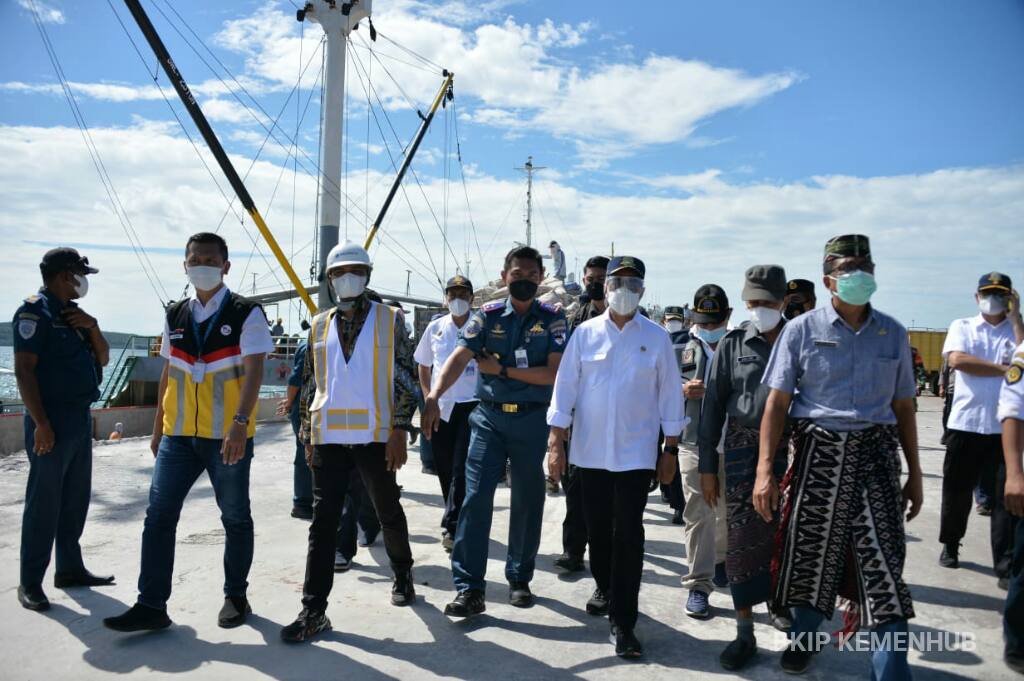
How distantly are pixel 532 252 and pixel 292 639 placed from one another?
252cm

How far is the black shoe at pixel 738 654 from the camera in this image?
3.42 m

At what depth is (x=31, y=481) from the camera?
13.6ft

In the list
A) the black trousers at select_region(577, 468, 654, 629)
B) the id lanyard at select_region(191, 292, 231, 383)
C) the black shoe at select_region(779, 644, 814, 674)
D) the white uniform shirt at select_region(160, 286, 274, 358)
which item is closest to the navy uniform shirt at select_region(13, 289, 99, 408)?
the white uniform shirt at select_region(160, 286, 274, 358)

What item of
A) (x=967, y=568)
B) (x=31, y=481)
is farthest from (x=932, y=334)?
(x=31, y=481)

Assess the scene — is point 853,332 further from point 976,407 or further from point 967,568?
point 967,568

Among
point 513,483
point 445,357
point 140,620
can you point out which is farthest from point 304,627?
point 445,357

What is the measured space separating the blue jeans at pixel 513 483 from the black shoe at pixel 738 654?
1262mm

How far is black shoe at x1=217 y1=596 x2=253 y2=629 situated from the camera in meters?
3.81

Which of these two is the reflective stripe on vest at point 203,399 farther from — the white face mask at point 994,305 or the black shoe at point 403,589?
the white face mask at point 994,305

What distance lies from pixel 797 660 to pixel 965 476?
263 centimetres

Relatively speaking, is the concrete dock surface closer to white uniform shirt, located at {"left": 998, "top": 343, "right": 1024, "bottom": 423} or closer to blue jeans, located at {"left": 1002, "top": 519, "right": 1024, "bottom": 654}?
blue jeans, located at {"left": 1002, "top": 519, "right": 1024, "bottom": 654}

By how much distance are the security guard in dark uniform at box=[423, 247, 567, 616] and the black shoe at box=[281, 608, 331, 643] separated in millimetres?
784

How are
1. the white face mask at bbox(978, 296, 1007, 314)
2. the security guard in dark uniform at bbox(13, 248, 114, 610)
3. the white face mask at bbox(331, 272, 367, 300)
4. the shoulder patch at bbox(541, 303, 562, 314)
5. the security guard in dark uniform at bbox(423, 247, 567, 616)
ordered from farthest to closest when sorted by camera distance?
the white face mask at bbox(978, 296, 1007, 314) < the shoulder patch at bbox(541, 303, 562, 314) < the security guard in dark uniform at bbox(423, 247, 567, 616) < the security guard in dark uniform at bbox(13, 248, 114, 610) < the white face mask at bbox(331, 272, 367, 300)

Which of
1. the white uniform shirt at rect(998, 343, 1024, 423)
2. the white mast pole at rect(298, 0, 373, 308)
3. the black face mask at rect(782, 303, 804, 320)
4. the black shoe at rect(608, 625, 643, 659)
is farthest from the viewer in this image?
the white mast pole at rect(298, 0, 373, 308)
